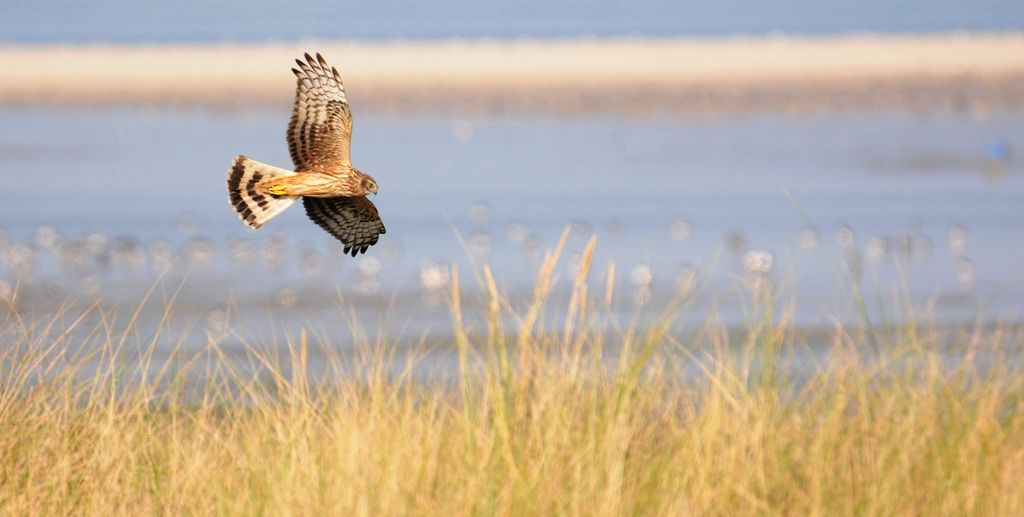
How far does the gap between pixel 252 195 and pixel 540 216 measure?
1202cm

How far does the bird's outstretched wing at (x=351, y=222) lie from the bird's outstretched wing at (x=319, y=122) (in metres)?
0.13

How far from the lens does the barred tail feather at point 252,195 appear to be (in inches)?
145

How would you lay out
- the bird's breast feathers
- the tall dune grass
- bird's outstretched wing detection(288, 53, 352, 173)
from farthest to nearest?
the tall dune grass < bird's outstretched wing detection(288, 53, 352, 173) < the bird's breast feathers

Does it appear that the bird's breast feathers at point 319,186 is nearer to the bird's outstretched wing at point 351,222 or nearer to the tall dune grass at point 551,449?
the bird's outstretched wing at point 351,222

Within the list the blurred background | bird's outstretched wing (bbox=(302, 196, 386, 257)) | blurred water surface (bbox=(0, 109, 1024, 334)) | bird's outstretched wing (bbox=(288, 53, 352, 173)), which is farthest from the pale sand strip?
bird's outstretched wing (bbox=(302, 196, 386, 257))

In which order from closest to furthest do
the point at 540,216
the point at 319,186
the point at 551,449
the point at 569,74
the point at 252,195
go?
the point at 319,186
the point at 252,195
the point at 551,449
the point at 540,216
the point at 569,74

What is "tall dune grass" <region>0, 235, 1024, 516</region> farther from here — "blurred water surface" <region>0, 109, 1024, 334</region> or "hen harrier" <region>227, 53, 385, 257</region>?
"blurred water surface" <region>0, 109, 1024, 334</region>

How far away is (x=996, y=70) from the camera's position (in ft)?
143

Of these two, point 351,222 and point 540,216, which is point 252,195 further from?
point 540,216

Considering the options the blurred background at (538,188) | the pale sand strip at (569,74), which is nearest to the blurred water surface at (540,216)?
the blurred background at (538,188)

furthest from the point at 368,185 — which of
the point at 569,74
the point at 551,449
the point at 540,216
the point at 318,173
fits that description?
the point at 569,74

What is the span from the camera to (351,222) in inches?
152

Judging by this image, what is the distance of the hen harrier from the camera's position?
12.0ft

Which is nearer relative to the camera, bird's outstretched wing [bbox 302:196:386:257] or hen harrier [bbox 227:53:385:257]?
hen harrier [bbox 227:53:385:257]
